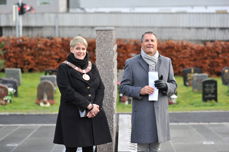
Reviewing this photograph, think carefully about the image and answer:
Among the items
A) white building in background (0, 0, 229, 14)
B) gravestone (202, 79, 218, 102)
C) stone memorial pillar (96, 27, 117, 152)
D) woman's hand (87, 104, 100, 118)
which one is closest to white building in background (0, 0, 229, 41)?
white building in background (0, 0, 229, 14)

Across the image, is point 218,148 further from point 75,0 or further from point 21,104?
point 75,0

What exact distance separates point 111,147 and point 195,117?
676 centimetres

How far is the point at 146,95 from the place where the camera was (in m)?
6.16

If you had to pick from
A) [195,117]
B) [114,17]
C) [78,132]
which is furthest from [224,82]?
[78,132]

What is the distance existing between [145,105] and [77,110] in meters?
1.00

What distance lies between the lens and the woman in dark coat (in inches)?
255

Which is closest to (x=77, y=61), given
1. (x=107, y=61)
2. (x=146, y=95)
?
(x=146, y=95)

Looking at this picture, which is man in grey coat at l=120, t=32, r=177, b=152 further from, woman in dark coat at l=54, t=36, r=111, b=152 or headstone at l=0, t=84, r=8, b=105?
headstone at l=0, t=84, r=8, b=105

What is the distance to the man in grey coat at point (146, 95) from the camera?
6.12 meters

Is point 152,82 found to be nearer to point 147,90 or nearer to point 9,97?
point 147,90

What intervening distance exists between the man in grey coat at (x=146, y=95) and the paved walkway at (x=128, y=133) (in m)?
1.81

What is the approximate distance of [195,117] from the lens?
14445 mm

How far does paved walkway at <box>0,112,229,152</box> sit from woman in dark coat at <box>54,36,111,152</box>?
1417 millimetres

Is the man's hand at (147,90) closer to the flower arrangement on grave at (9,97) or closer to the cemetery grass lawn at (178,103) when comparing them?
the cemetery grass lawn at (178,103)
